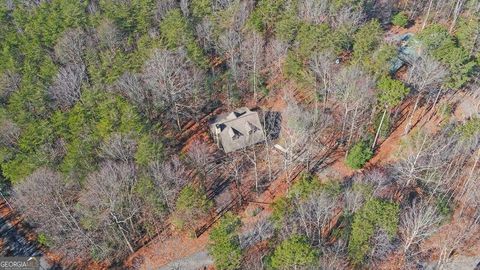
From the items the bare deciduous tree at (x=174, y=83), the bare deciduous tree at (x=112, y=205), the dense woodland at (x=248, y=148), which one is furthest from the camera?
the bare deciduous tree at (x=174, y=83)

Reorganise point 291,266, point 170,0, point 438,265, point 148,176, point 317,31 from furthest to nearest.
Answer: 1. point 170,0
2. point 317,31
3. point 148,176
4. point 438,265
5. point 291,266

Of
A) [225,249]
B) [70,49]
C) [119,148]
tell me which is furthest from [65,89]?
[225,249]

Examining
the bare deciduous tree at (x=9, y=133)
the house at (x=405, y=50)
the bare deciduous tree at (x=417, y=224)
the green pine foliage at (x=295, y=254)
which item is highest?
the bare deciduous tree at (x=9, y=133)

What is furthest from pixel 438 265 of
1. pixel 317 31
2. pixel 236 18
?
pixel 236 18

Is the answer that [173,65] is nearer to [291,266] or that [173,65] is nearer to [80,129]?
[80,129]

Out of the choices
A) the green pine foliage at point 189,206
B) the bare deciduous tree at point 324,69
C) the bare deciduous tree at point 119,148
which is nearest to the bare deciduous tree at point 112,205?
the bare deciduous tree at point 119,148

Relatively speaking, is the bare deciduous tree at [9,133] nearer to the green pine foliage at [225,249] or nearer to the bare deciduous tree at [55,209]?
the bare deciduous tree at [55,209]
